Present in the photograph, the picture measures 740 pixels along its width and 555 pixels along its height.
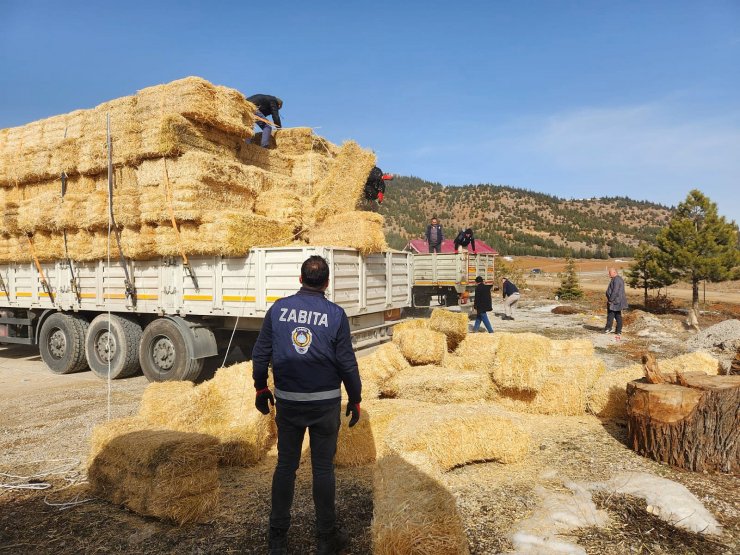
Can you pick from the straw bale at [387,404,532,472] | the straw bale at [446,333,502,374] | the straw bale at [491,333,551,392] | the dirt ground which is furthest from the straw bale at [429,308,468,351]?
the straw bale at [387,404,532,472]

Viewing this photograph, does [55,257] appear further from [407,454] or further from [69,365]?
[407,454]

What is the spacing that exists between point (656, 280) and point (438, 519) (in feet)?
70.1

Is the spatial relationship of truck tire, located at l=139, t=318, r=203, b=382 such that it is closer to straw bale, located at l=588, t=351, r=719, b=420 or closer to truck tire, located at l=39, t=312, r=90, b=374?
truck tire, located at l=39, t=312, r=90, b=374

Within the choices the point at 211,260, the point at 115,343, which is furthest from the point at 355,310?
the point at 115,343

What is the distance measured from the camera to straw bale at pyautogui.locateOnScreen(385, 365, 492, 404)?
617cm

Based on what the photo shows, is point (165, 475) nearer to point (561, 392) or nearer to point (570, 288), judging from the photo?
point (561, 392)

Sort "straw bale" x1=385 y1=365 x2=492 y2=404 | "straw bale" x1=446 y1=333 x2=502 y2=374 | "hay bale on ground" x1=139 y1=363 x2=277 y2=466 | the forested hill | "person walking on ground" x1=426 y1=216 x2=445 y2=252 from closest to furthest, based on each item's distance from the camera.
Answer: "hay bale on ground" x1=139 y1=363 x2=277 y2=466
"straw bale" x1=385 y1=365 x2=492 y2=404
"straw bale" x1=446 y1=333 x2=502 y2=374
"person walking on ground" x1=426 y1=216 x2=445 y2=252
the forested hill

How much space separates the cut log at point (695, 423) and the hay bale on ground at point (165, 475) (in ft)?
13.7

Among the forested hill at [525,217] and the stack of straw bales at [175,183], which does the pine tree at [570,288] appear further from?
the forested hill at [525,217]

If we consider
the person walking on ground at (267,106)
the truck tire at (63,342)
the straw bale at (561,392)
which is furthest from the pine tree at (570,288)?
the truck tire at (63,342)

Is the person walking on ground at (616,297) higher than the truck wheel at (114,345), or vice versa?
the person walking on ground at (616,297)

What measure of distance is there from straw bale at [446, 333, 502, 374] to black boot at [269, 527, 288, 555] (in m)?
3.91

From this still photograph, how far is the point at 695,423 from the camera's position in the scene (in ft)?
14.9

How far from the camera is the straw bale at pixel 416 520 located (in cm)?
279
